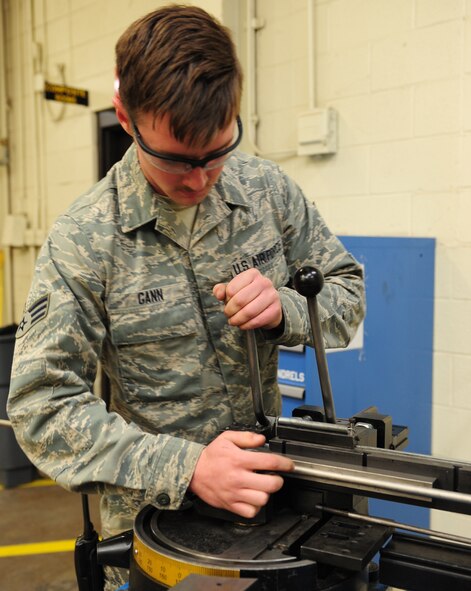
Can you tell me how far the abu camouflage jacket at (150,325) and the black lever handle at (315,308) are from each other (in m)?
0.13

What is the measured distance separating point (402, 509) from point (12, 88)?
11.0ft

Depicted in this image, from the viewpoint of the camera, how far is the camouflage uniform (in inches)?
34.0

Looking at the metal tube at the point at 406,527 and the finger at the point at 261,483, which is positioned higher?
the finger at the point at 261,483

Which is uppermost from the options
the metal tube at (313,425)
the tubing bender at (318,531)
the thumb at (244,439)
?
the metal tube at (313,425)

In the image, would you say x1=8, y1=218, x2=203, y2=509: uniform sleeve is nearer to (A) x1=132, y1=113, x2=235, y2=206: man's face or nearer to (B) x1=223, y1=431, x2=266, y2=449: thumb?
(B) x1=223, y1=431, x2=266, y2=449: thumb

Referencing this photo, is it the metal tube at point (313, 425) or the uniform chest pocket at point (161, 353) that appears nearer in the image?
the metal tube at point (313, 425)

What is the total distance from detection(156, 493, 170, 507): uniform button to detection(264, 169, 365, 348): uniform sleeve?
0.42m

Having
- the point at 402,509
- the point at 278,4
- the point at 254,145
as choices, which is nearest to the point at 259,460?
the point at 402,509

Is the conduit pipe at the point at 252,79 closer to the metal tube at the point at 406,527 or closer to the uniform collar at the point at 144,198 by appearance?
the uniform collar at the point at 144,198

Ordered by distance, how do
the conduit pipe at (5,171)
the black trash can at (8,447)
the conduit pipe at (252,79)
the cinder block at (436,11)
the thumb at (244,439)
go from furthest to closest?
the conduit pipe at (5,171)
the black trash can at (8,447)
the conduit pipe at (252,79)
the cinder block at (436,11)
the thumb at (244,439)

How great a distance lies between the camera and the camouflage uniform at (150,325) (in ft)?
2.84

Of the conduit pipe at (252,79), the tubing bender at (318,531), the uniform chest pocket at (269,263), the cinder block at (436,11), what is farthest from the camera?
the conduit pipe at (252,79)

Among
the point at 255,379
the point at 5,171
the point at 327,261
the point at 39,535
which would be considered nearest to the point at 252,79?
the point at 327,261

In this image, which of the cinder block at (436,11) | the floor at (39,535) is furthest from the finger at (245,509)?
the floor at (39,535)
